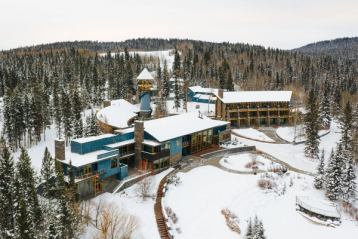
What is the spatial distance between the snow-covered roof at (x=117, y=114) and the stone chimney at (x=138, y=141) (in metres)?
13.8

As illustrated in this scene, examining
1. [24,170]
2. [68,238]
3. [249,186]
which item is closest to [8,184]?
[24,170]

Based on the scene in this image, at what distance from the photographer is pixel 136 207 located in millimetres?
36781

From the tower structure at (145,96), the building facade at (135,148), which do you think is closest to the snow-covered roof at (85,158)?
the building facade at (135,148)

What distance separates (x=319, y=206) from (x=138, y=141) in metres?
24.2

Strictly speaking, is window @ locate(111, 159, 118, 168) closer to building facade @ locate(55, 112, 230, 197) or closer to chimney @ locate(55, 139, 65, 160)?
building facade @ locate(55, 112, 230, 197)

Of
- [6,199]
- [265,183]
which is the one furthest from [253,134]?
[6,199]

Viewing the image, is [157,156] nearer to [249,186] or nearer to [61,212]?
[249,186]

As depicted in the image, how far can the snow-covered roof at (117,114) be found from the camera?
61562 millimetres

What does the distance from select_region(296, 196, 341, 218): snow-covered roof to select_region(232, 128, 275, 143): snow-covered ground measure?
2640 centimetres

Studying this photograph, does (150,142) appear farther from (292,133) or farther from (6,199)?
(292,133)

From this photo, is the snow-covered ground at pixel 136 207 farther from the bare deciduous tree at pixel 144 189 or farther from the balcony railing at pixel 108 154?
the balcony railing at pixel 108 154

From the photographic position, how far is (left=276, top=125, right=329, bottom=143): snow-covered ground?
69.1m

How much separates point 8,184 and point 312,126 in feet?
160

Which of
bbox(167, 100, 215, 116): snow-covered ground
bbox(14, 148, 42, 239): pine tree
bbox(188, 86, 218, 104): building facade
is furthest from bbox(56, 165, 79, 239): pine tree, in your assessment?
bbox(188, 86, 218, 104): building facade
